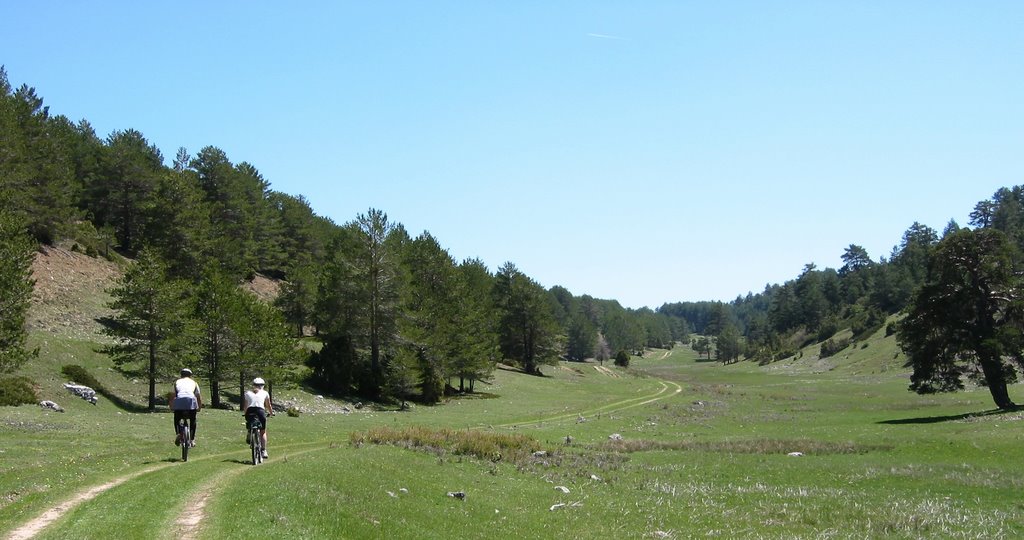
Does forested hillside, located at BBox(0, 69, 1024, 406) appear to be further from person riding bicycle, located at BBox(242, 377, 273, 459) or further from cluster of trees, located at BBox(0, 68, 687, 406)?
person riding bicycle, located at BBox(242, 377, 273, 459)

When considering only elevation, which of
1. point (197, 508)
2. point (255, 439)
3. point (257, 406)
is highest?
point (257, 406)

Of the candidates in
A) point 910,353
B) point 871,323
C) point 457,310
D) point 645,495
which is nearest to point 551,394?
point 457,310

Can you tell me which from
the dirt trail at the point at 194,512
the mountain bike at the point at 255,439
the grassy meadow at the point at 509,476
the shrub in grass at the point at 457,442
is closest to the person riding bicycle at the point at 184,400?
the grassy meadow at the point at 509,476

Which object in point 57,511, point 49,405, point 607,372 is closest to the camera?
point 57,511

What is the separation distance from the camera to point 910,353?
50.7 m

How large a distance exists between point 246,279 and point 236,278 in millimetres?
17826

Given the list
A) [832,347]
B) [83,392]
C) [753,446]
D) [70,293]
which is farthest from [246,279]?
[832,347]

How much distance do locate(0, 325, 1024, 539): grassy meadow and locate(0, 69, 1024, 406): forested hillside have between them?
6.84 m

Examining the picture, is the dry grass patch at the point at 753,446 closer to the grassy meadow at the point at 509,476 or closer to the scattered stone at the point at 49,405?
the grassy meadow at the point at 509,476

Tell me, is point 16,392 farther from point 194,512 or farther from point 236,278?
point 236,278

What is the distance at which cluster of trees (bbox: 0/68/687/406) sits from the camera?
45688 mm

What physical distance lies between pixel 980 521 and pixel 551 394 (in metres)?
70.3

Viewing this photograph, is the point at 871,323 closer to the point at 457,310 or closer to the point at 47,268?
the point at 457,310

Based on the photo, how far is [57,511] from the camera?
14.0 meters
